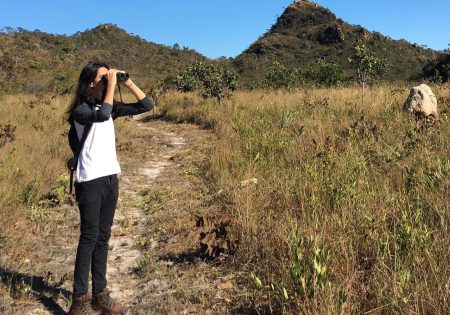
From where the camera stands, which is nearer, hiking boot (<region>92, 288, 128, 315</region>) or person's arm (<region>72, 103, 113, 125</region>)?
person's arm (<region>72, 103, 113, 125</region>)

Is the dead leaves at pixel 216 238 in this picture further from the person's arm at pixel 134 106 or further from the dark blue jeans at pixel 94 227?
the person's arm at pixel 134 106

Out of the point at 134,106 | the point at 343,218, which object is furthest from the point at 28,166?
the point at 343,218

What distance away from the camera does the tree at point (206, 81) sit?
16.6 meters

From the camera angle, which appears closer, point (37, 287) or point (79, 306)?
point (79, 306)

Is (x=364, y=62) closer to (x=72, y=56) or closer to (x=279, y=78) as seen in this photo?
(x=279, y=78)

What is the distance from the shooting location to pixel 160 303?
3.27 meters

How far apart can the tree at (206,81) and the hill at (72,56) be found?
6.99 meters

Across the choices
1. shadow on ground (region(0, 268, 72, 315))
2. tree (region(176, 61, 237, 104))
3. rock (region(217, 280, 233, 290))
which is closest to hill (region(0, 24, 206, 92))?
tree (region(176, 61, 237, 104))

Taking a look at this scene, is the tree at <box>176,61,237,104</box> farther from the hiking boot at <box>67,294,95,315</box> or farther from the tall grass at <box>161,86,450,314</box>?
the hiking boot at <box>67,294,95,315</box>

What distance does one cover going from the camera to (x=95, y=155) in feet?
9.95

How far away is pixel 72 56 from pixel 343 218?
161ft

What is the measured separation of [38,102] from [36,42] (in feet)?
132

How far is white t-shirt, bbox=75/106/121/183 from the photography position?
9.87 ft

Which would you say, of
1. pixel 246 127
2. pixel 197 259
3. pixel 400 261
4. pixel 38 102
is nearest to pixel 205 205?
pixel 197 259
